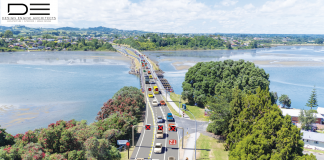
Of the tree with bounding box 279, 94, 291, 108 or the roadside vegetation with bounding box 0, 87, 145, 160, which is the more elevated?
the roadside vegetation with bounding box 0, 87, 145, 160

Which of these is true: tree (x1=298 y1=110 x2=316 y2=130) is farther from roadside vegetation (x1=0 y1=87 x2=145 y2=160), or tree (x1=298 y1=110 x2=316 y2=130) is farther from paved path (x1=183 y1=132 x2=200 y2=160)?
roadside vegetation (x1=0 y1=87 x2=145 y2=160)

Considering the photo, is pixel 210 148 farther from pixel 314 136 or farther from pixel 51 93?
pixel 51 93

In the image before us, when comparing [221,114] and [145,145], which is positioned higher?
[221,114]

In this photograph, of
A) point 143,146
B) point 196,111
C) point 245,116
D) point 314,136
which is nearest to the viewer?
point 245,116

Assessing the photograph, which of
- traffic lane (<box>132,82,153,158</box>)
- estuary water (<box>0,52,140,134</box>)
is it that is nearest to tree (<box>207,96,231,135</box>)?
traffic lane (<box>132,82,153,158</box>)

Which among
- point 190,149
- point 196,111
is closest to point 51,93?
point 196,111

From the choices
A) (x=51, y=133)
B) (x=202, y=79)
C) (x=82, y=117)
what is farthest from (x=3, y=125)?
(x=202, y=79)

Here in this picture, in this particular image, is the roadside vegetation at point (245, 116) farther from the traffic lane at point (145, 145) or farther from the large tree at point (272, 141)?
the traffic lane at point (145, 145)
